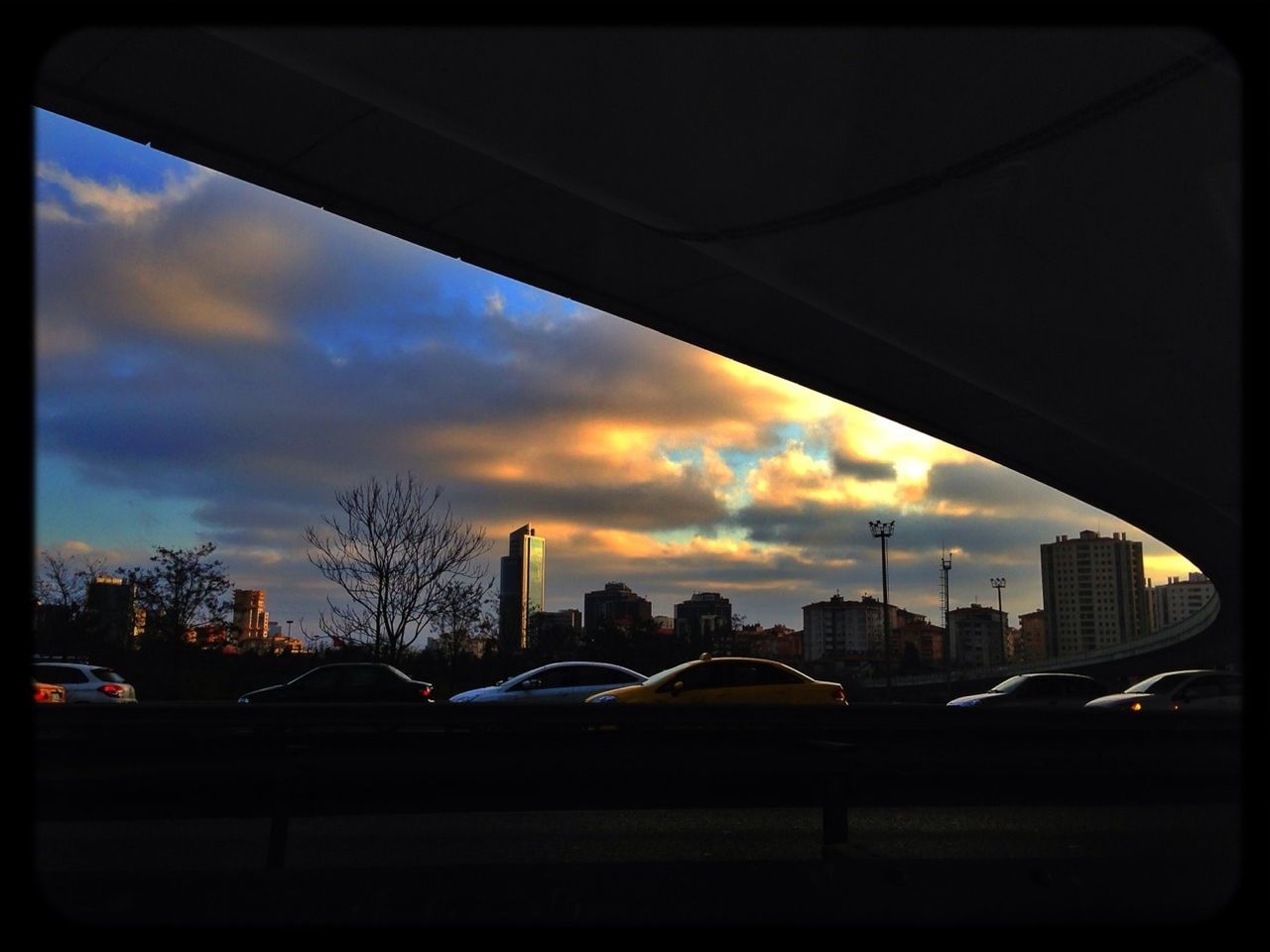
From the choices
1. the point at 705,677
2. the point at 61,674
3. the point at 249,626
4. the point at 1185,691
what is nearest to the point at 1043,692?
the point at 1185,691

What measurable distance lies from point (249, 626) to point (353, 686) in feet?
70.8

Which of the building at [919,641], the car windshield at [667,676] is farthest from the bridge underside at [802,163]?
the building at [919,641]

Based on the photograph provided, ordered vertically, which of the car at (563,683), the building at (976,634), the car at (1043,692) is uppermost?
the car at (563,683)

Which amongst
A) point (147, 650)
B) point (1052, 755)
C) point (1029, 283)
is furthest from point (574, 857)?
point (147, 650)

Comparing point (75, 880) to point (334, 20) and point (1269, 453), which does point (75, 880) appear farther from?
point (1269, 453)

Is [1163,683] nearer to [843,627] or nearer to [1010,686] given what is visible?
[1010,686]

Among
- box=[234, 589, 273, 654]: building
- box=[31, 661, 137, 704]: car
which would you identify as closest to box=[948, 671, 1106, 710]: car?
box=[31, 661, 137, 704]: car

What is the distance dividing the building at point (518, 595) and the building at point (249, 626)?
8.25 metres

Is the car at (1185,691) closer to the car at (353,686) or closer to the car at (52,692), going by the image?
the car at (353,686)

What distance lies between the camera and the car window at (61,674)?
18.9 metres

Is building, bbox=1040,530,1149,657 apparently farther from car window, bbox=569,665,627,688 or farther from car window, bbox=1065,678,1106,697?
car window, bbox=569,665,627,688

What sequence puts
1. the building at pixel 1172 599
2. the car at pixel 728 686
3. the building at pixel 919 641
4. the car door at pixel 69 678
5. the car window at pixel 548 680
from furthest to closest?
the building at pixel 919 641 < the building at pixel 1172 599 < the car door at pixel 69 678 < the car window at pixel 548 680 < the car at pixel 728 686

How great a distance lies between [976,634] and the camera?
393 ft

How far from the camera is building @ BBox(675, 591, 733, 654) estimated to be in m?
42.8
